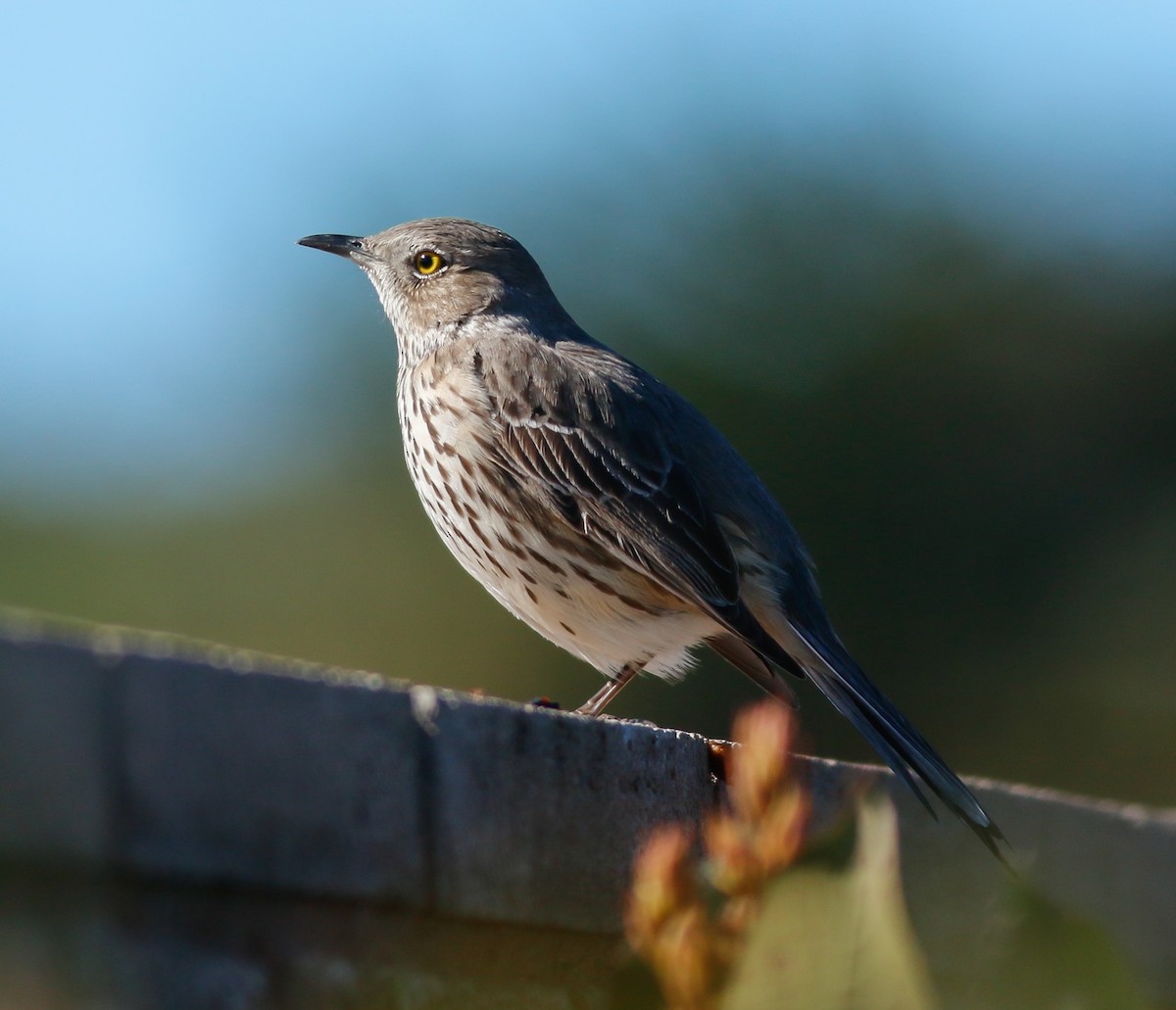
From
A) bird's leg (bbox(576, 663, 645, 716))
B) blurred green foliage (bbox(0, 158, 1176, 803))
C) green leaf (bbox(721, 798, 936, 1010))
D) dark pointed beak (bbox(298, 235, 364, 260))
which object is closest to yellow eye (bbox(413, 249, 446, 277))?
dark pointed beak (bbox(298, 235, 364, 260))

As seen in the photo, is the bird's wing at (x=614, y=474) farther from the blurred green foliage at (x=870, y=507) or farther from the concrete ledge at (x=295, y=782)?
the blurred green foliage at (x=870, y=507)

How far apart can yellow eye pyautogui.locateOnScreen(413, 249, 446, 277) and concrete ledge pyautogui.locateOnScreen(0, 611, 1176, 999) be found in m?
4.39

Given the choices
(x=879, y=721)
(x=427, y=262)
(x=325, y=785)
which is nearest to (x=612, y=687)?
(x=879, y=721)

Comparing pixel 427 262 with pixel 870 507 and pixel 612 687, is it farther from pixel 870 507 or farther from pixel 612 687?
pixel 870 507

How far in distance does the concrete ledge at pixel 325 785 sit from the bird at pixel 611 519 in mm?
2386

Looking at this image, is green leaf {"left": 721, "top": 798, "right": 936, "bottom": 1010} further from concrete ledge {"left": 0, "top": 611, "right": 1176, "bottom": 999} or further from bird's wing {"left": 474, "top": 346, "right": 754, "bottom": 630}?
bird's wing {"left": 474, "top": 346, "right": 754, "bottom": 630}

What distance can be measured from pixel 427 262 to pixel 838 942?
6545 millimetres

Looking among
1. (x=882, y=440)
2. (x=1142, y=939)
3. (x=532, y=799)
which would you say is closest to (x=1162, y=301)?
(x=882, y=440)

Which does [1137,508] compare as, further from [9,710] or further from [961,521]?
[9,710]

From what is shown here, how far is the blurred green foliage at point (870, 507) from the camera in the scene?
1897 cm

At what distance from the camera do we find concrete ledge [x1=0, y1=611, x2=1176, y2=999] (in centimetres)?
205

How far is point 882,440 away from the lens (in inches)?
839

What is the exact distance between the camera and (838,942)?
4.28 feet

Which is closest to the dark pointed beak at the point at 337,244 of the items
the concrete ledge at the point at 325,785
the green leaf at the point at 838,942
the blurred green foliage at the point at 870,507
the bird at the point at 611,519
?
the bird at the point at 611,519
